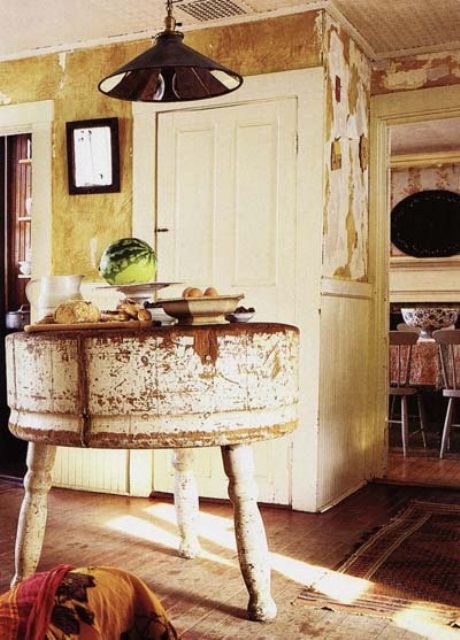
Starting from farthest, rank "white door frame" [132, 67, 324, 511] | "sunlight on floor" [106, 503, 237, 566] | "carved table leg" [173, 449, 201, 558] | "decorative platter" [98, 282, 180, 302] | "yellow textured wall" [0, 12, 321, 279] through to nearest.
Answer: "yellow textured wall" [0, 12, 321, 279], "white door frame" [132, 67, 324, 511], "sunlight on floor" [106, 503, 237, 566], "carved table leg" [173, 449, 201, 558], "decorative platter" [98, 282, 180, 302]

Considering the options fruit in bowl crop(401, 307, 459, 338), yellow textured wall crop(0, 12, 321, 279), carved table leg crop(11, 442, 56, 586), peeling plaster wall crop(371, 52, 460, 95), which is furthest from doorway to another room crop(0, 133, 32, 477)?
fruit in bowl crop(401, 307, 459, 338)

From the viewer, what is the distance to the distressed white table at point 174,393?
94.7 inches

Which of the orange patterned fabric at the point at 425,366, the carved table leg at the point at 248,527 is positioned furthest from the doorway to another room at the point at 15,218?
the carved table leg at the point at 248,527

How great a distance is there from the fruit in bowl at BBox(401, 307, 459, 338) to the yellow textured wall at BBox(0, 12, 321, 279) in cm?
467

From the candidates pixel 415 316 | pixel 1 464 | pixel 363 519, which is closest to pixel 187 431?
pixel 363 519

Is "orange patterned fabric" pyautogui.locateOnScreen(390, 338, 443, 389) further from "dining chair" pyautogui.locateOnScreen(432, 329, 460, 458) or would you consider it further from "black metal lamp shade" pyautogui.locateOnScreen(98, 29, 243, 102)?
"black metal lamp shade" pyautogui.locateOnScreen(98, 29, 243, 102)

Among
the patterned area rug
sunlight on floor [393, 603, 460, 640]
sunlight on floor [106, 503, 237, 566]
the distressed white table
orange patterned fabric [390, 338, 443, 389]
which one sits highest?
the distressed white table

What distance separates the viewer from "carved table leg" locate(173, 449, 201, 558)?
3.26 meters

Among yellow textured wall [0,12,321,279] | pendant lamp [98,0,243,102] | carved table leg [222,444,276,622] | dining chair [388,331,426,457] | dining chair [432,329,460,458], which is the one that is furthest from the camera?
dining chair [388,331,426,457]

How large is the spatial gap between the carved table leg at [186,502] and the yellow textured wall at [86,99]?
1.82m

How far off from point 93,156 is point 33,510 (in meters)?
2.60

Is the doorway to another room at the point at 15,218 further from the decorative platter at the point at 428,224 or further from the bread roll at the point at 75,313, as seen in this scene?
the decorative platter at the point at 428,224

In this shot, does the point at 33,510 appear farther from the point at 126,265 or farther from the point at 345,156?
the point at 345,156

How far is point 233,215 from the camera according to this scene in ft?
14.4
